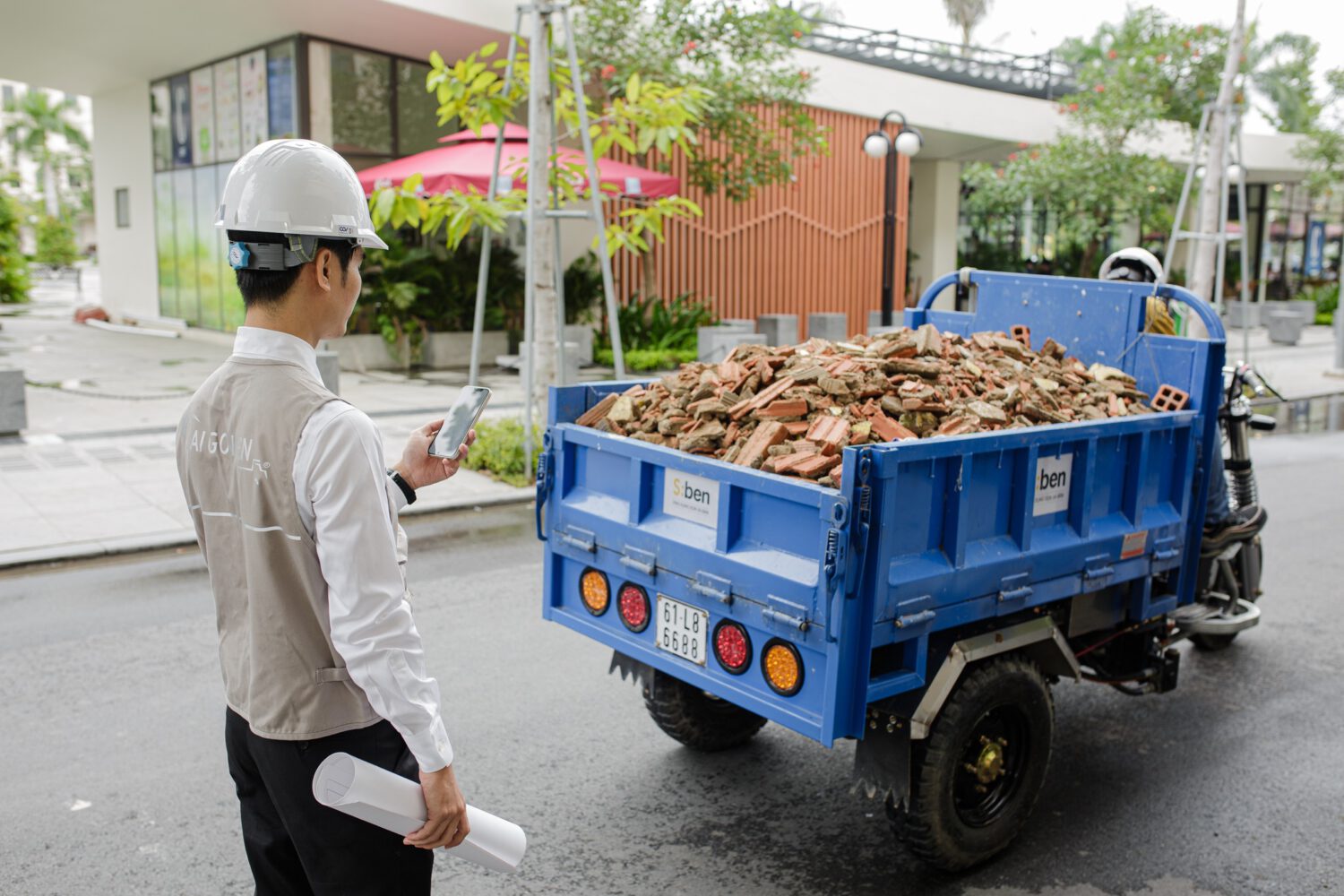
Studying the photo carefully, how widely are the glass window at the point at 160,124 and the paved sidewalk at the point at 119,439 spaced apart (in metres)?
3.81

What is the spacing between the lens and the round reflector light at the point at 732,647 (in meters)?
3.76

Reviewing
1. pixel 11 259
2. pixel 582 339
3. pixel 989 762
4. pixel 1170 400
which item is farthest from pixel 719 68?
pixel 11 259

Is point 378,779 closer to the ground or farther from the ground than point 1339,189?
closer to the ground

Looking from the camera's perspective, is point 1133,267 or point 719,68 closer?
point 1133,267

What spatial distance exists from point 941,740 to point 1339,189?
3434 cm

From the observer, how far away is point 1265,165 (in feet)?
111

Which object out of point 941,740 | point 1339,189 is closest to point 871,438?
point 941,740

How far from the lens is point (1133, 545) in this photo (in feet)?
14.6

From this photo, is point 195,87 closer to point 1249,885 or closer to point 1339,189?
point 1249,885

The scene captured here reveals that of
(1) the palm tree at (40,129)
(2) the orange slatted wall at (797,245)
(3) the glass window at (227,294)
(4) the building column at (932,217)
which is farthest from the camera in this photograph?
(1) the palm tree at (40,129)

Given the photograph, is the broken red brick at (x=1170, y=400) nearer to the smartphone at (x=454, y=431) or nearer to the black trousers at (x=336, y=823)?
the smartphone at (x=454, y=431)

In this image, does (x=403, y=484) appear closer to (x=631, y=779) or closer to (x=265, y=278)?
(x=265, y=278)

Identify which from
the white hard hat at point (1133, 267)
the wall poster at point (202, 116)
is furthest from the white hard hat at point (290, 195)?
the wall poster at point (202, 116)

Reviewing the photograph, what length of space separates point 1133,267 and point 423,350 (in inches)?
570
